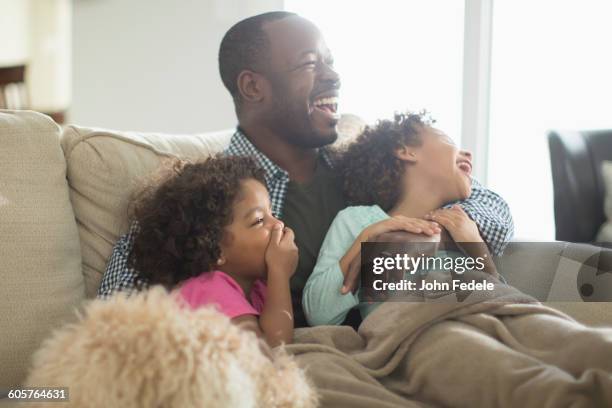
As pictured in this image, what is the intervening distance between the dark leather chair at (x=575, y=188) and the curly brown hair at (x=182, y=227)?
51.7 inches

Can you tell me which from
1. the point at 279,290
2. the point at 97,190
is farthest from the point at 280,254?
the point at 97,190

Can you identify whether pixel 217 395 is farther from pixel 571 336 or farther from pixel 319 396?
pixel 571 336

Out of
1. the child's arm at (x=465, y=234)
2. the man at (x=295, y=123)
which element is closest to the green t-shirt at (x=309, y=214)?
the man at (x=295, y=123)

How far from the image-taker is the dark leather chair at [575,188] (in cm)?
234

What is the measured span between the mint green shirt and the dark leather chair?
101 centimetres

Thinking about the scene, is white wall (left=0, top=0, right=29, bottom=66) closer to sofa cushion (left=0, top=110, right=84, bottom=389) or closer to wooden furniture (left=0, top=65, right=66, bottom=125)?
wooden furniture (left=0, top=65, right=66, bottom=125)

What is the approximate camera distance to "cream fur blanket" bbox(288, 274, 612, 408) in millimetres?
1005

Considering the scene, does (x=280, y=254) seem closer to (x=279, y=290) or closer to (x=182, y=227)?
(x=279, y=290)

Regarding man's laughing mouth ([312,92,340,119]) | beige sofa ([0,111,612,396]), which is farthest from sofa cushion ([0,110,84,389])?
man's laughing mouth ([312,92,340,119])

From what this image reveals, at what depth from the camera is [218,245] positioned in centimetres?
135

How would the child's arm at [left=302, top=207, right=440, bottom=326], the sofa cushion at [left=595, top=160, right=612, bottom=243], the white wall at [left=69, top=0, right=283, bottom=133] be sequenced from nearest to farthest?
the child's arm at [left=302, top=207, right=440, bottom=326]
the sofa cushion at [left=595, top=160, right=612, bottom=243]
the white wall at [left=69, top=0, right=283, bottom=133]

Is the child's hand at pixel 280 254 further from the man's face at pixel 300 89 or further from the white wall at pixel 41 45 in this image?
the white wall at pixel 41 45

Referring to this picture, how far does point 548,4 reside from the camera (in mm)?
3215

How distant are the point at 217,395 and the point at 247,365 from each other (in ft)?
0.24
